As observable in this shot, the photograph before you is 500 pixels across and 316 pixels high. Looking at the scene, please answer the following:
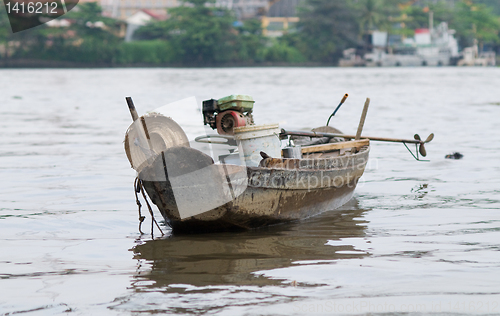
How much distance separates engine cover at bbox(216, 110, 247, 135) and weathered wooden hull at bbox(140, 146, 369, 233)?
1.77ft

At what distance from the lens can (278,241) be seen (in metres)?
5.45

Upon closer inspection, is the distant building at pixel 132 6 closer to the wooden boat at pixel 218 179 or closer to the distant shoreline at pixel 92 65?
the distant shoreline at pixel 92 65

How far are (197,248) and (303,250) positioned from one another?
33.5 inches

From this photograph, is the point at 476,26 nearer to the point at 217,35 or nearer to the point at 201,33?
the point at 217,35

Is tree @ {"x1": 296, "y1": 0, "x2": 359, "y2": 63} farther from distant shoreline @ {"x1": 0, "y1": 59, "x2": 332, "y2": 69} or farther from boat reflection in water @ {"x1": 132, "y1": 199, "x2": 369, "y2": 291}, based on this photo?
boat reflection in water @ {"x1": 132, "y1": 199, "x2": 369, "y2": 291}

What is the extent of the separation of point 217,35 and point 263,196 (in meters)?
57.3

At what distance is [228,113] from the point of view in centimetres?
587

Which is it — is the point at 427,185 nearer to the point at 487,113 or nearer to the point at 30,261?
the point at 30,261

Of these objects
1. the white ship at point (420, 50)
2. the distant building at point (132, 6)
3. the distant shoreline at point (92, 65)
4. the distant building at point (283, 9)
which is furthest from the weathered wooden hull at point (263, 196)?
the distant building at point (283, 9)

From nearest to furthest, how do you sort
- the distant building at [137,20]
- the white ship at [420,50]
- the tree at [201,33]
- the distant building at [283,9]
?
1. the tree at [201,33]
2. the distant building at [137,20]
3. the white ship at [420,50]
4. the distant building at [283,9]

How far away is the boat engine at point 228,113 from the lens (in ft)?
19.1

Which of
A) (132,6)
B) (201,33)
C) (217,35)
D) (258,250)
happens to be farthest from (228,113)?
(132,6)

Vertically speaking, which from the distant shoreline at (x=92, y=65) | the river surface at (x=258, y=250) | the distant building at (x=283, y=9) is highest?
the distant building at (x=283, y=9)

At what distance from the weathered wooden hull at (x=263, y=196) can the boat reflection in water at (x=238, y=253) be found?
4.2 inches
